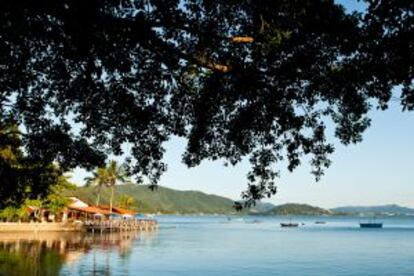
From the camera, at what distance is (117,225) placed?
8556 centimetres

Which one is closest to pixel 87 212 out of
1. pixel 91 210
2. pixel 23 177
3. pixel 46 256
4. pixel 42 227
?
pixel 91 210

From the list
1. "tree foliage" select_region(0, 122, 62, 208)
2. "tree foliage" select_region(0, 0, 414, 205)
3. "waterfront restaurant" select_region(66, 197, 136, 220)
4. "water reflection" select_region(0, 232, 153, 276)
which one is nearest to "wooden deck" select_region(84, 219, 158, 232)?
"waterfront restaurant" select_region(66, 197, 136, 220)

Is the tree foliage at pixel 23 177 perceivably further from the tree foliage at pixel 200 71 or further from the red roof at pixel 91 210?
the red roof at pixel 91 210

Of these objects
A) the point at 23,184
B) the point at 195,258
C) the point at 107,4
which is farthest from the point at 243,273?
the point at 107,4

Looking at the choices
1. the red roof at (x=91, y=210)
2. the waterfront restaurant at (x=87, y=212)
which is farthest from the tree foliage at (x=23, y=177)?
the red roof at (x=91, y=210)

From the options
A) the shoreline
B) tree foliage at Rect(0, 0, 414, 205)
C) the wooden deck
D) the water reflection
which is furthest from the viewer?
the wooden deck

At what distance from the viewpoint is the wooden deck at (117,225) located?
3132 inches

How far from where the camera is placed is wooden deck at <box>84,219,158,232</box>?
79.6 meters

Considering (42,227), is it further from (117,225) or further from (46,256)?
(46,256)

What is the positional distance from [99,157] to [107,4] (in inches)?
235

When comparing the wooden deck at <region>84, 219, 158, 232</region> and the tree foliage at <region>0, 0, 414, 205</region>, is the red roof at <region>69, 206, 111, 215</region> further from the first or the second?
the tree foliage at <region>0, 0, 414, 205</region>

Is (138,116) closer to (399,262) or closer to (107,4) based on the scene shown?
(107,4)

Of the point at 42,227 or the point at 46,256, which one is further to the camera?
the point at 42,227

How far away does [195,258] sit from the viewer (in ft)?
162
